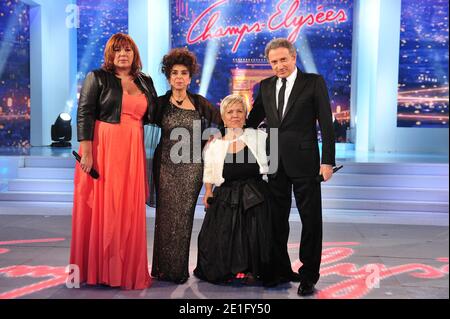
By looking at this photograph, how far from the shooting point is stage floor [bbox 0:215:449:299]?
122 inches

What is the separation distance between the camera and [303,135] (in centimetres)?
305

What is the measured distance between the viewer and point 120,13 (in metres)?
11.0

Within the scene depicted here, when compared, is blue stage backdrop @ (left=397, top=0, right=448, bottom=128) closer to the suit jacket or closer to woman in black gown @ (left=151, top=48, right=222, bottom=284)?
the suit jacket

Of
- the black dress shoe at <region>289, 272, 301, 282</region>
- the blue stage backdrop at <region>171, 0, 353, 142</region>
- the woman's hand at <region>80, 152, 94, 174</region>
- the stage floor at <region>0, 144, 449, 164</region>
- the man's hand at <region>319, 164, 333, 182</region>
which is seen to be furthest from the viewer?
the blue stage backdrop at <region>171, 0, 353, 142</region>

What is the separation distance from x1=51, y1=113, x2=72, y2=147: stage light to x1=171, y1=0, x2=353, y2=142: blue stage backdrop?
3.12 metres

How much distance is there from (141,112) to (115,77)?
0.27 metres

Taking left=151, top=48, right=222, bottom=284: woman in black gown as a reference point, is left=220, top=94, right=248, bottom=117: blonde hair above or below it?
above

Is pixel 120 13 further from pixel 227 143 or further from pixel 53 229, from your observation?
pixel 227 143

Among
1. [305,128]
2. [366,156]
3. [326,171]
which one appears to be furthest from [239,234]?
[366,156]

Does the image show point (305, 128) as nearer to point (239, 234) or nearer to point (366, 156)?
point (239, 234)

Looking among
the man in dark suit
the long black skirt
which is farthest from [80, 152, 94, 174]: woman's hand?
the man in dark suit

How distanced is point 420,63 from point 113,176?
27.4 feet

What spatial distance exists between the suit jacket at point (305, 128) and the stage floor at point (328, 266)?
80 cm
